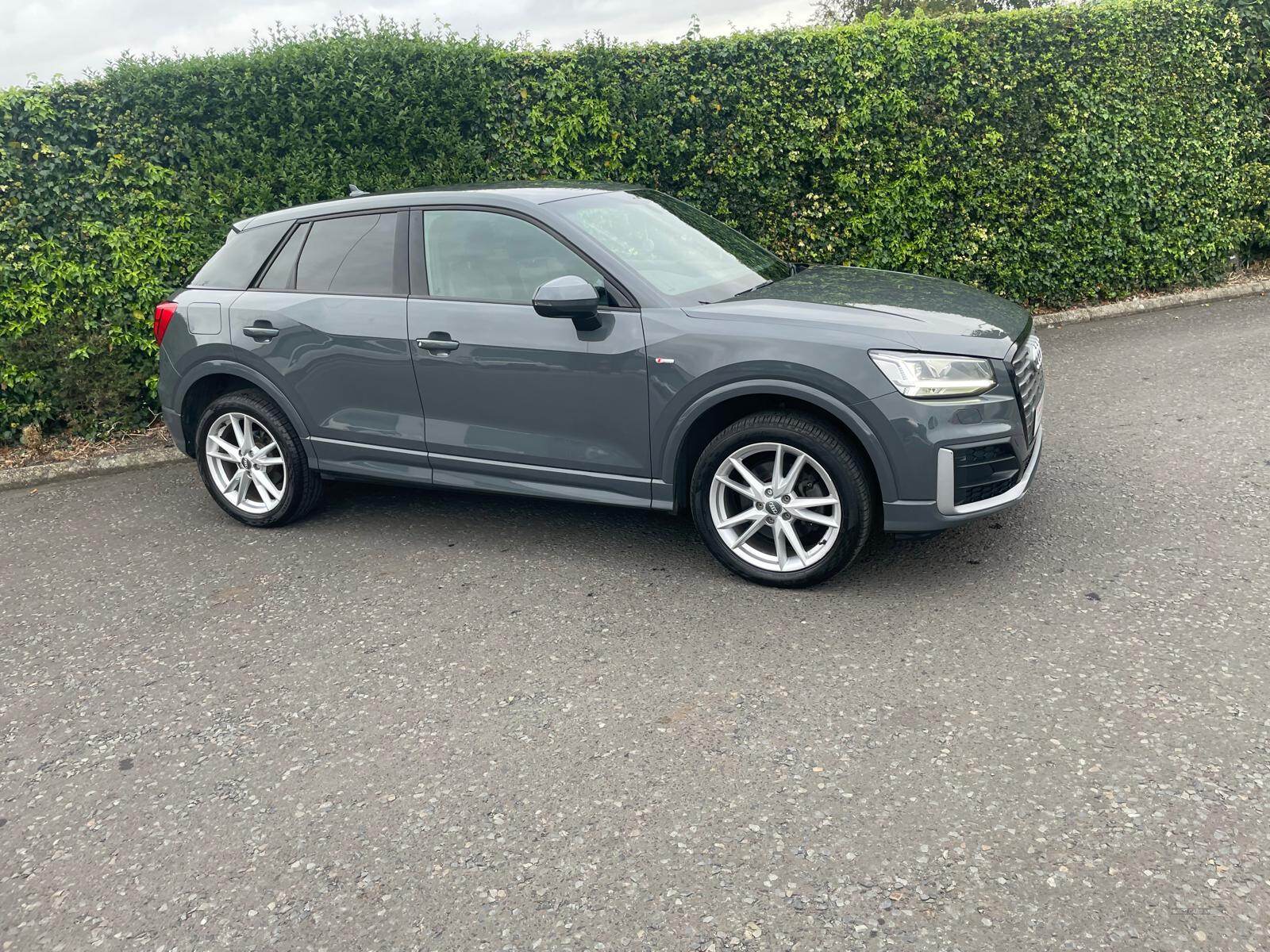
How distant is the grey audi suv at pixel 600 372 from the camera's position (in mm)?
4320

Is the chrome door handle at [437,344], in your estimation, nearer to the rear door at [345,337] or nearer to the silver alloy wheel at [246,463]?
the rear door at [345,337]

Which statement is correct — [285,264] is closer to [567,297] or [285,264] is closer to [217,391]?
[217,391]

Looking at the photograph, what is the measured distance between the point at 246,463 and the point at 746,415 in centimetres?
285

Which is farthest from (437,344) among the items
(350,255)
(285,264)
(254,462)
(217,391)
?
(217,391)

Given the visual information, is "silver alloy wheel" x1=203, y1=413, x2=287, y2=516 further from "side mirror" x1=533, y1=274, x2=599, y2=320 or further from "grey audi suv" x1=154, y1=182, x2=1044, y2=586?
"side mirror" x1=533, y1=274, x2=599, y2=320

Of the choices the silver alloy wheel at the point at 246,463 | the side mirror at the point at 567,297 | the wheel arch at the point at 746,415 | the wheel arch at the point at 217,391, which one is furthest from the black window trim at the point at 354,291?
the wheel arch at the point at 746,415

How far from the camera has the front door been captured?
4.73 m

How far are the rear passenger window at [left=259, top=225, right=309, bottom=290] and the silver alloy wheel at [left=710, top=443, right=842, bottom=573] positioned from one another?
2593mm

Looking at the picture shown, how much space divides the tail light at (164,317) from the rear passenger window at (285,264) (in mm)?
643

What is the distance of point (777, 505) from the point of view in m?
4.53

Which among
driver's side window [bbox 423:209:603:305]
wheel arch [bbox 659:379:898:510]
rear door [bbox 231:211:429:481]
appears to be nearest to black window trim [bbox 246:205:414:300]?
rear door [bbox 231:211:429:481]

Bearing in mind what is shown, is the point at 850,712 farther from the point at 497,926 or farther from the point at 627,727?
the point at 497,926

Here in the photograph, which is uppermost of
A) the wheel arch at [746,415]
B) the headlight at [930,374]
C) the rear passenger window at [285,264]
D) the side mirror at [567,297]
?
the rear passenger window at [285,264]

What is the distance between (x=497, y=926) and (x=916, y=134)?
332 inches
